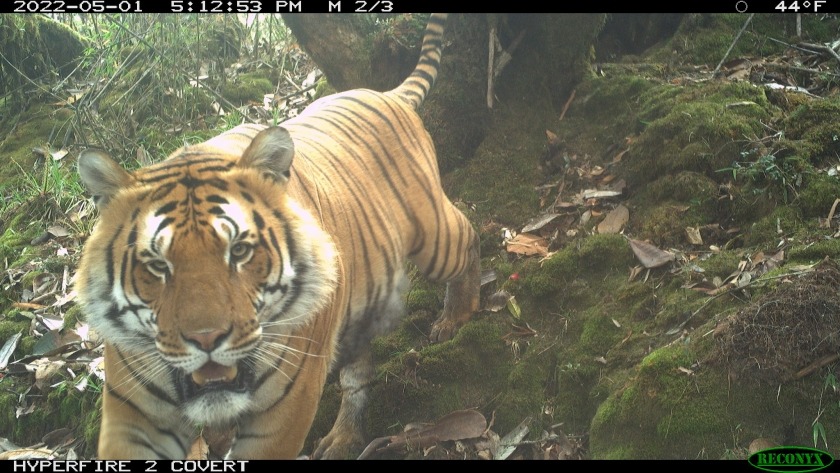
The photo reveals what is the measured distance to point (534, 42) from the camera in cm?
569

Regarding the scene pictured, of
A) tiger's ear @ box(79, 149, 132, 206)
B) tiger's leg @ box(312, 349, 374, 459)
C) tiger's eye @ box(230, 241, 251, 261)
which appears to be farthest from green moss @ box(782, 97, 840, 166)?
Result: tiger's ear @ box(79, 149, 132, 206)

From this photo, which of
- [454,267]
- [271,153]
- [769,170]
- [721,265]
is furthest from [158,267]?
[769,170]

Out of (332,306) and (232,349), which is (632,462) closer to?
(332,306)

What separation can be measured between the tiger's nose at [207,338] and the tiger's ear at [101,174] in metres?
0.68

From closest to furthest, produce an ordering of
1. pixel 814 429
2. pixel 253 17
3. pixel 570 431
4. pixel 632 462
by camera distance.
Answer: pixel 814 429, pixel 632 462, pixel 570 431, pixel 253 17

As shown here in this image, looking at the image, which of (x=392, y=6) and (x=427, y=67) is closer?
(x=427, y=67)

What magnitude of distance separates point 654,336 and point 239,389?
1998 millimetres

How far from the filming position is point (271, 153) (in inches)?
115

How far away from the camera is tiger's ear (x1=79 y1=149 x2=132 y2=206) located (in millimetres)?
2734

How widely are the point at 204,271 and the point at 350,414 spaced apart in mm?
1954

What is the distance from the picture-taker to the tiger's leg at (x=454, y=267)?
445cm

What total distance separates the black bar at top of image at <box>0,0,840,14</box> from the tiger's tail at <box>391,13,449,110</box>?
0.48m

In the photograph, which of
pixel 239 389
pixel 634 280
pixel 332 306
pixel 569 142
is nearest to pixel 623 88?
pixel 569 142

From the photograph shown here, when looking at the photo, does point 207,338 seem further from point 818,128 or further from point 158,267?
point 818,128
